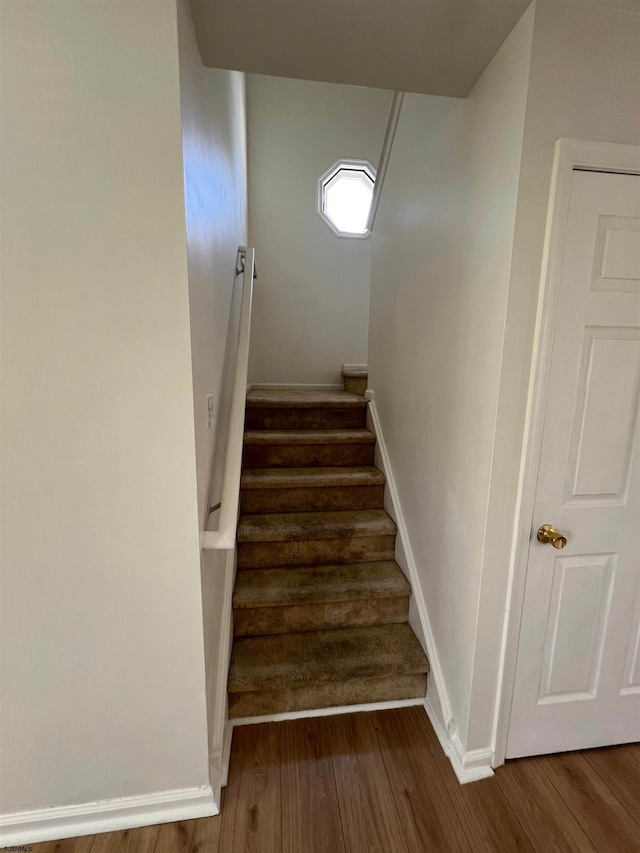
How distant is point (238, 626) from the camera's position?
1.61 metres

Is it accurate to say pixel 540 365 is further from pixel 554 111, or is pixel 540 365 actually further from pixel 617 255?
pixel 554 111

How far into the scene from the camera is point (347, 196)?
3.33 m

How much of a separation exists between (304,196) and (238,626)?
3.21 metres

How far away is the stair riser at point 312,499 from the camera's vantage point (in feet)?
6.47

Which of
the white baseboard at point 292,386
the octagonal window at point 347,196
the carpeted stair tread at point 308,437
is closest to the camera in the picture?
the carpeted stair tread at point 308,437

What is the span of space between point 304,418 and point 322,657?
1376 mm

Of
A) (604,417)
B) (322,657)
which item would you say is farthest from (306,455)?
(604,417)

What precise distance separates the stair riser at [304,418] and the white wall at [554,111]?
1434 mm

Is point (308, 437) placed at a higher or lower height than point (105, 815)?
higher

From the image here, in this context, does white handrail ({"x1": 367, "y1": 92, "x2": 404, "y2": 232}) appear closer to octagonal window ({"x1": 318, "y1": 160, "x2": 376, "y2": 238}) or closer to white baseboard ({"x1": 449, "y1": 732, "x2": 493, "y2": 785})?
octagonal window ({"x1": 318, "y1": 160, "x2": 376, "y2": 238})

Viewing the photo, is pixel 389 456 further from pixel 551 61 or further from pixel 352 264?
pixel 352 264

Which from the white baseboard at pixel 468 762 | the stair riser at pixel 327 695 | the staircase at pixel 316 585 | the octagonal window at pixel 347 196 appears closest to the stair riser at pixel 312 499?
the staircase at pixel 316 585

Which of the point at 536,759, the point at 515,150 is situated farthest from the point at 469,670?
the point at 515,150

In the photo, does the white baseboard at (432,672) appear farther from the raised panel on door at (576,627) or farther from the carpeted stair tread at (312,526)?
the raised panel on door at (576,627)
